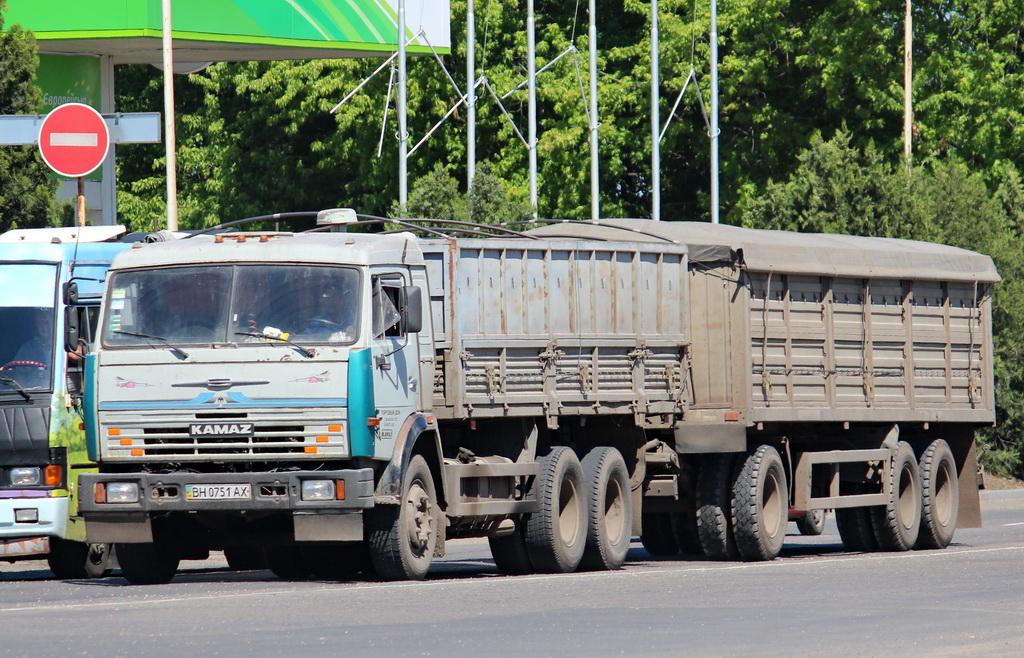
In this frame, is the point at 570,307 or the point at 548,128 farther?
the point at 548,128

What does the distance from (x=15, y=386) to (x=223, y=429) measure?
108 inches

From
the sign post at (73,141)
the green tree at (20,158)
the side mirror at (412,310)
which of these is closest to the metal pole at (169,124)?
the green tree at (20,158)

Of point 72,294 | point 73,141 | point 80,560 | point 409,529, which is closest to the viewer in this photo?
point 409,529

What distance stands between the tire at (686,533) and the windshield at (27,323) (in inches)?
277

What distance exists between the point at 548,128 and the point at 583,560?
36.2 meters

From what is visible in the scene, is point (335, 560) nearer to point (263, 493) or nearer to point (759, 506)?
point (263, 493)

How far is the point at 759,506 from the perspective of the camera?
1855cm

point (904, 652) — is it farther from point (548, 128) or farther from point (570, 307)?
point (548, 128)

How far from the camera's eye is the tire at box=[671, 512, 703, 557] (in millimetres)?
20312

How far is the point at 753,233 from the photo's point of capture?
770 inches

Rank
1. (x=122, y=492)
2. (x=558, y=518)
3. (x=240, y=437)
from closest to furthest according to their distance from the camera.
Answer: (x=240, y=437), (x=122, y=492), (x=558, y=518)

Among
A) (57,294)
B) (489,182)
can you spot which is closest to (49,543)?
(57,294)

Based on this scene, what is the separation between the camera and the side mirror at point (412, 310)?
1462cm

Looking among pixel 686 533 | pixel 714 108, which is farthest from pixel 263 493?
pixel 714 108
